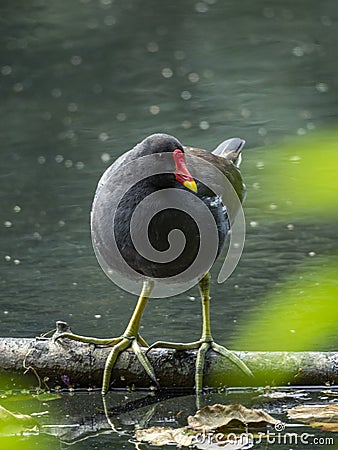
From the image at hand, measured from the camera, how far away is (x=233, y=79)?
28.5 feet

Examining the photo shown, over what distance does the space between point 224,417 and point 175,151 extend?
97 cm

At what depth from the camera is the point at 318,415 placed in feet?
8.98

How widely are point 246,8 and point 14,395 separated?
9148 millimetres

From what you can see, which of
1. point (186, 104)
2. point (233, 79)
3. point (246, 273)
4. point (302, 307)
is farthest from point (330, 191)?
point (233, 79)

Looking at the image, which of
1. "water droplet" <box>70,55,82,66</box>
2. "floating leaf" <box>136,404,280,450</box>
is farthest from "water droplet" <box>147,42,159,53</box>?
"floating leaf" <box>136,404,280,450</box>

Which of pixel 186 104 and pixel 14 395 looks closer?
pixel 14 395

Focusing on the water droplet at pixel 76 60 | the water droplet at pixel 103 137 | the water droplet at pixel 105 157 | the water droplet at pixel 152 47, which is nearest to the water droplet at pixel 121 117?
the water droplet at pixel 103 137

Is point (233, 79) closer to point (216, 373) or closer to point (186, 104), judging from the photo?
point (186, 104)

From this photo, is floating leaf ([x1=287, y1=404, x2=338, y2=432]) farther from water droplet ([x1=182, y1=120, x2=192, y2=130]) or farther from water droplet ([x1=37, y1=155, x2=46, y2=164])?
water droplet ([x1=182, y1=120, x2=192, y2=130])

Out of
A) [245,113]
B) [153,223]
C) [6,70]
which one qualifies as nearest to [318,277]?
[153,223]

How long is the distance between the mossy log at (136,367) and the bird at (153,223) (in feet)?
0.09

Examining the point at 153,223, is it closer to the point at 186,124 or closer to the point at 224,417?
the point at 224,417

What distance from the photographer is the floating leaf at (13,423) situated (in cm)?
233

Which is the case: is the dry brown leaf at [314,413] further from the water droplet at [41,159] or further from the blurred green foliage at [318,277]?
the water droplet at [41,159]
